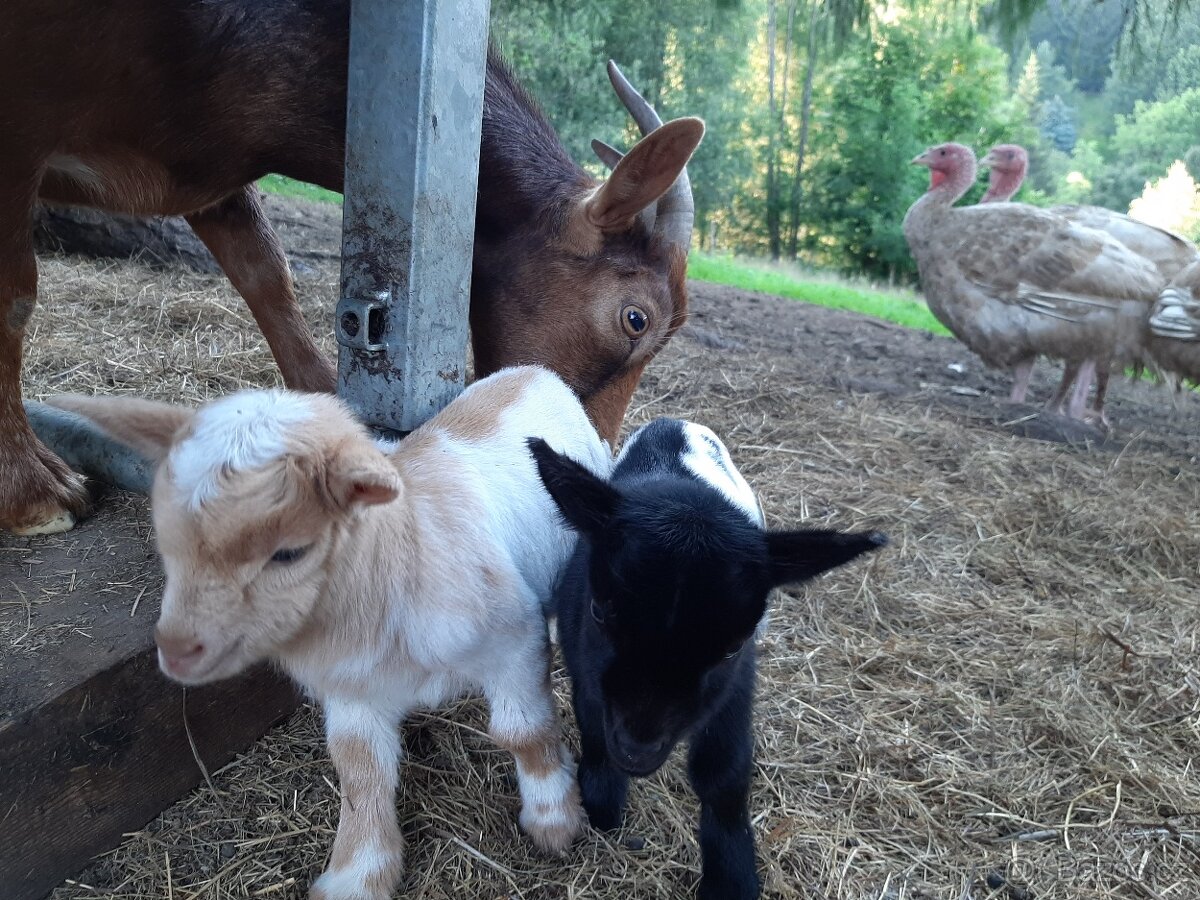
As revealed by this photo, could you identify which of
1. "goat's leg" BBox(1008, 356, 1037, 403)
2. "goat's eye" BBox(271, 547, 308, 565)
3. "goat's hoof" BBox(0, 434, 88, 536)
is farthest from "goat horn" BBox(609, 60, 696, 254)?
"goat's leg" BBox(1008, 356, 1037, 403)

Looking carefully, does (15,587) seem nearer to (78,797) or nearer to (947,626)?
(78,797)

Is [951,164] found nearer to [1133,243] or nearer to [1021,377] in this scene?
[1133,243]

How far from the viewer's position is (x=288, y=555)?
5.48 ft

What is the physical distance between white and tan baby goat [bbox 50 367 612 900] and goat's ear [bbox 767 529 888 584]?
27.1 inches

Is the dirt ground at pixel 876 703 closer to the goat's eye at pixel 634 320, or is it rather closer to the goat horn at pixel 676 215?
the goat's eye at pixel 634 320

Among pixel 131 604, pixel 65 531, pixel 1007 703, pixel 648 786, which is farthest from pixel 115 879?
pixel 1007 703

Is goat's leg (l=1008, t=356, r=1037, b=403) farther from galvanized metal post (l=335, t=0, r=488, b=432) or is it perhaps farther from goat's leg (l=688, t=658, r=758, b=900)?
goat's leg (l=688, t=658, r=758, b=900)

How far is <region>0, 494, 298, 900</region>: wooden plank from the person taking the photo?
188cm

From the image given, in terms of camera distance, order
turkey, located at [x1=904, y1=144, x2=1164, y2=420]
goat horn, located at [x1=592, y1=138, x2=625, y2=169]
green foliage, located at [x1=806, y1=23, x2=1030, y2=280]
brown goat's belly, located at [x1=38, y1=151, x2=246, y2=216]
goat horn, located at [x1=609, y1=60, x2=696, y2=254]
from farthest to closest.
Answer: green foliage, located at [x1=806, y1=23, x2=1030, y2=280]
turkey, located at [x1=904, y1=144, x2=1164, y2=420]
goat horn, located at [x1=592, y1=138, x2=625, y2=169]
goat horn, located at [x1=609, y1=60, x2=696, y2=254]
brown goat's belly, located at [x1=38, y1=151, x2=246, y2=216]

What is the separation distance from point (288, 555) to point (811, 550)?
1.03m

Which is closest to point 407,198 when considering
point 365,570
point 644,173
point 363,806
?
point 644,173

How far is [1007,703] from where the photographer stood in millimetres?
2924

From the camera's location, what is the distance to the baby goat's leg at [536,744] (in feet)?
6.88

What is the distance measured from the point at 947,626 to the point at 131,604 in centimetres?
284
